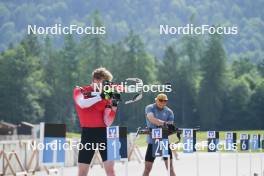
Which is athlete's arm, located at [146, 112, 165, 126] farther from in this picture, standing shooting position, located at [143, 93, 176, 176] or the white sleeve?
the white sleeve

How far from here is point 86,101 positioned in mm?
11523

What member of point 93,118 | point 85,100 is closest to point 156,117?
point 93,118

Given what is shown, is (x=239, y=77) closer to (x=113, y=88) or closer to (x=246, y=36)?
(x=246, y=36)

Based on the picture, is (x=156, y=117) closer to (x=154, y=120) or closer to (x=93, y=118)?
(x=154, y=120)

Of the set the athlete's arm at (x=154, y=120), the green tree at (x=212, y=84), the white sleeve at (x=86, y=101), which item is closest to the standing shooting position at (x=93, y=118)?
the white sleeve at (x=86, y=101)

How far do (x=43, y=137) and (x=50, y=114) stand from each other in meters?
95.0

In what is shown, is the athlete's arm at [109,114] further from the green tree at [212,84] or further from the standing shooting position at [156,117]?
the green tree at [212,84]

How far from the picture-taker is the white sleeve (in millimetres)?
11523

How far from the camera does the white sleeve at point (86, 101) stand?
11.5 meters

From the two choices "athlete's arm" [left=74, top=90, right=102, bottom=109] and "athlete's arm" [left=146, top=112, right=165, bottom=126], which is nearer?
"athlete's arm" [left=74, top=90, right=102, bottom=109]

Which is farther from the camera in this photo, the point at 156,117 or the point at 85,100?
the point at 156,117

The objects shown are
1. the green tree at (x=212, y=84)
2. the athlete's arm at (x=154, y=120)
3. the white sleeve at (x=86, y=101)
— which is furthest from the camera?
the green tree at (x=212, y=84)

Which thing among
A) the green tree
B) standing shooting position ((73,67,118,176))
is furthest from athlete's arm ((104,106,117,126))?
the green tree

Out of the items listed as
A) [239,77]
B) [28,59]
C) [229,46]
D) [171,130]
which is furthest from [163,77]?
[171,130]
